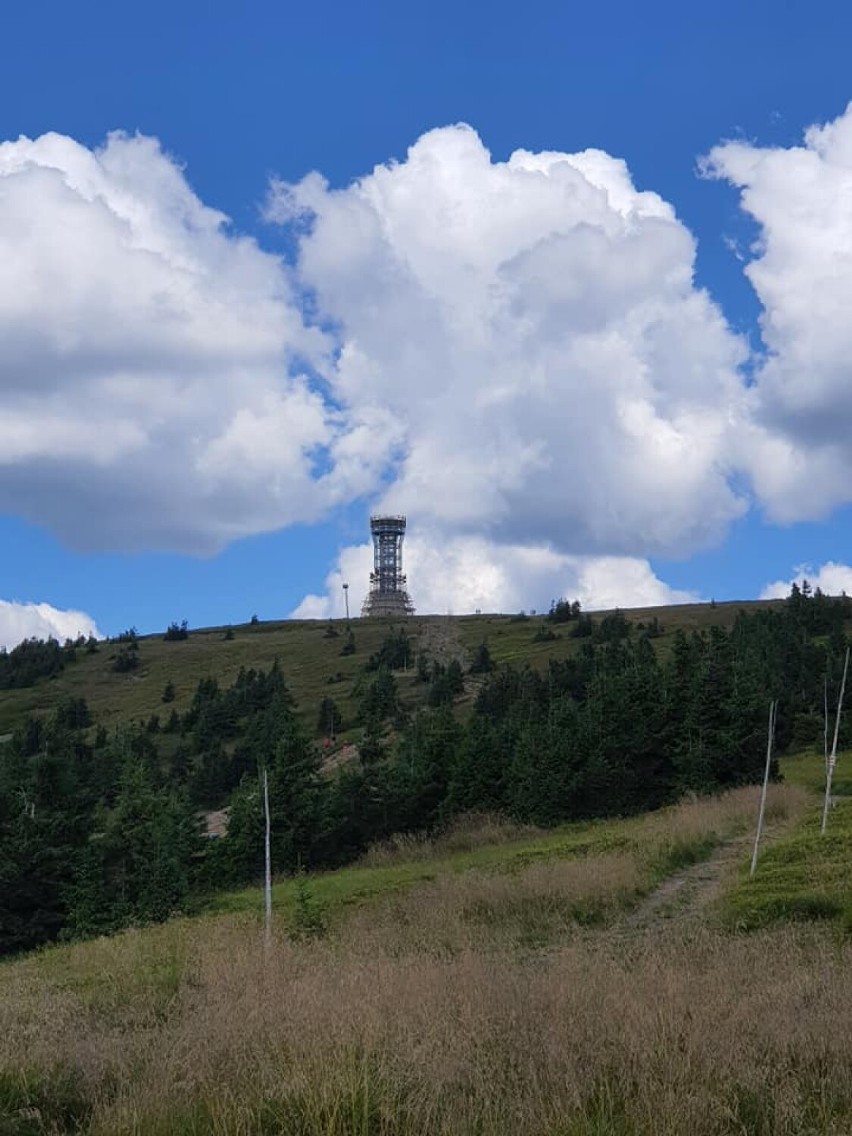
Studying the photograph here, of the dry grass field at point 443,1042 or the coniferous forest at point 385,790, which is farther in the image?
the coniferous forest at point 385,790

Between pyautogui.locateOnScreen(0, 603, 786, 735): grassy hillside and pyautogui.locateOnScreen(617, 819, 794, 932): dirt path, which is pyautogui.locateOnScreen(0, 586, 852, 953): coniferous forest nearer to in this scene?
pyautogui.locateOnScreen(617, 819, 794, 932): dirt path

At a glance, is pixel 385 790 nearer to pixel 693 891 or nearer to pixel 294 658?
pixel 693 891

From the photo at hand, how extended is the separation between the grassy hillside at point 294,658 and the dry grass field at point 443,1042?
82.2 meters

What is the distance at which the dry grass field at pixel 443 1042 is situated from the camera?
20.7ft

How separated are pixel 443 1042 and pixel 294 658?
449 ft

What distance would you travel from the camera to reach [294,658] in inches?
5630

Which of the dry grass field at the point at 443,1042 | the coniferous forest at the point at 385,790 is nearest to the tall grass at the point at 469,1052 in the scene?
the dry grass field at the point at 443,1042

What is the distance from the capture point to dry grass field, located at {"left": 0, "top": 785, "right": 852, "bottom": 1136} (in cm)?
632

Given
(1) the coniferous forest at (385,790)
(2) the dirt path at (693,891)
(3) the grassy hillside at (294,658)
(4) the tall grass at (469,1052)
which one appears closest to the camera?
(4) the tall grass at (469,1052)

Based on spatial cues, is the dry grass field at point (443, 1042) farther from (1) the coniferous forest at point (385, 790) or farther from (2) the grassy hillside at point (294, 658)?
(2) the grassy hillside at point (294, 658)

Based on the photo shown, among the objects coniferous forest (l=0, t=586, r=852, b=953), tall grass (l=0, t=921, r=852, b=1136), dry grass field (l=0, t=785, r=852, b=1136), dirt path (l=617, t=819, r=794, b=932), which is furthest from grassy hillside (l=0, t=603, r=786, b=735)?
tall grass (l=0, t=921, r=852, b=1136)

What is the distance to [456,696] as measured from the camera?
3681 inches

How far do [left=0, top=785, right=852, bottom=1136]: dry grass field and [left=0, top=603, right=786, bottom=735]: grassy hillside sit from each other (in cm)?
8217

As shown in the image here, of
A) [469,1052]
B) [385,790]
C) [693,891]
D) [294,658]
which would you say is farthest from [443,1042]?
[294,658]
